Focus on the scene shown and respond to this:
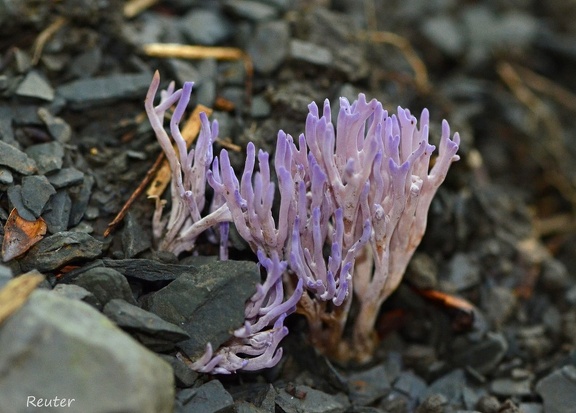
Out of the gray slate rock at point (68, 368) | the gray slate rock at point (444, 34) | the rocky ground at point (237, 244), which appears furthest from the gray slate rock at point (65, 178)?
the gray slate rock at point (444, 34)

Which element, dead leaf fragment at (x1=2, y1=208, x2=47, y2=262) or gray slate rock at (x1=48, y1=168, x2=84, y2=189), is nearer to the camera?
dead leaf fragment at (x1=2, y1=208, x2=47, y2=262)

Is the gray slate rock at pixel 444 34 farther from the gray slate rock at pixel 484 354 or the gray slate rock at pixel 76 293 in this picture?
the gray slate rock at pixel 76 293

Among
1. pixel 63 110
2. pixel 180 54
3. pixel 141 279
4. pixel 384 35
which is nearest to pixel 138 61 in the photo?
pixel 180 54

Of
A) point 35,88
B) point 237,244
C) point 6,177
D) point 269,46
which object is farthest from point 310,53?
point 6,177

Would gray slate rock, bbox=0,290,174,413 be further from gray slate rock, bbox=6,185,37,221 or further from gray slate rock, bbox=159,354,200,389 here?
gray slate rock, bbox=6,185,37,221

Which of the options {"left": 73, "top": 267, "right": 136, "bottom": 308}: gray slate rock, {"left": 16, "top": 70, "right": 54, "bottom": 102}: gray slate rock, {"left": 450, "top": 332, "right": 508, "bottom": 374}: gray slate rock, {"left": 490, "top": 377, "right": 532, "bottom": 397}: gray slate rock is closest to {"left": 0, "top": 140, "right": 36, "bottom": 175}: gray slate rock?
{"left": 16, "top": 70, "right": 54, "bottom": 102}: gray slate rock

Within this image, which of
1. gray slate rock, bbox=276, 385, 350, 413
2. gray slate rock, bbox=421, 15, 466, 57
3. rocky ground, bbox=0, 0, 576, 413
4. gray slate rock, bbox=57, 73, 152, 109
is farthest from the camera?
gray slate rock, bbox=421, 15, 466, 57
